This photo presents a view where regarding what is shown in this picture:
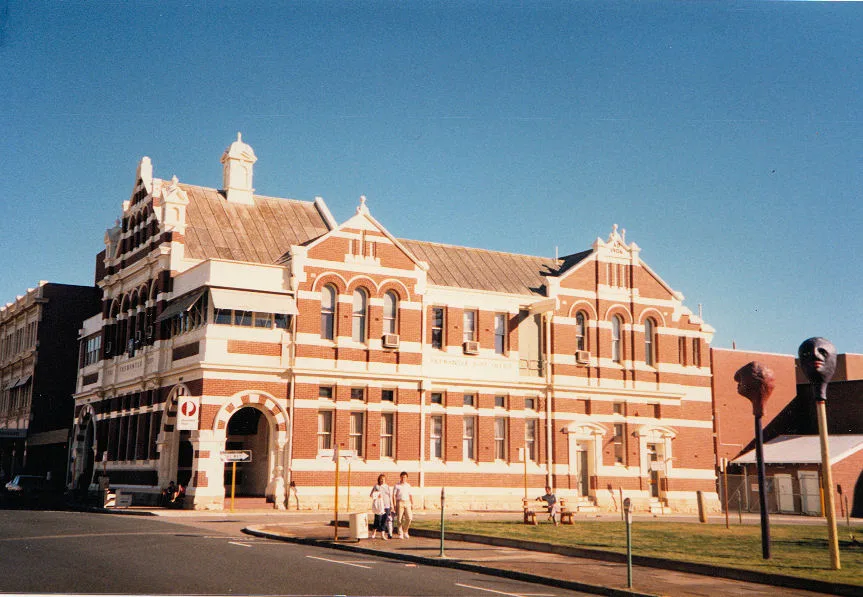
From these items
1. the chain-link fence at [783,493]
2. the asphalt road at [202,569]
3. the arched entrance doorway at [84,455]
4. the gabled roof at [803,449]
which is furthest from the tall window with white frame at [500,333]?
the asphalt road at [202,569]

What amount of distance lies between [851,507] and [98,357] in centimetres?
3947

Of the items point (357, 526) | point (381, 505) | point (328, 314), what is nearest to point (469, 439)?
point (328, 314)

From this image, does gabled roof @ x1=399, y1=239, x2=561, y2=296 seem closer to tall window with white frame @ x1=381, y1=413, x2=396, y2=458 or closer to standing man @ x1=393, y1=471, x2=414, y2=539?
tall window with white frame @ x1=381, y1=413, x2=396, y2=458

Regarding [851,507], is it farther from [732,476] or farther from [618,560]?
[618,560]

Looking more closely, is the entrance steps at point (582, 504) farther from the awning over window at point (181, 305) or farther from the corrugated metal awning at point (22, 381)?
the corrugated metal awning at point (22, 381)

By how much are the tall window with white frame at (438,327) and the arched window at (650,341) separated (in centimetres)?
1150

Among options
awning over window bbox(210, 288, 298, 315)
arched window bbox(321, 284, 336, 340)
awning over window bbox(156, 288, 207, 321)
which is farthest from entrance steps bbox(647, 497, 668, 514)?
awning over window bbox(156, 288, 207, 321)

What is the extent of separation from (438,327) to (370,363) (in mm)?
4268

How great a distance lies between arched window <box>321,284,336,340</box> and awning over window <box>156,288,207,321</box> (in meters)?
5.19

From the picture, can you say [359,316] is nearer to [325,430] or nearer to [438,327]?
[438,327]

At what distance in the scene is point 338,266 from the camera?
1617 inches

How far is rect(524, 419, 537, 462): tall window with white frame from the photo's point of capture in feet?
148

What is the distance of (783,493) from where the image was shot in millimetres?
50250

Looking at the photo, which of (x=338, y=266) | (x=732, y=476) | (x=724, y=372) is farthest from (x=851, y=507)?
(x=338, y=266)
